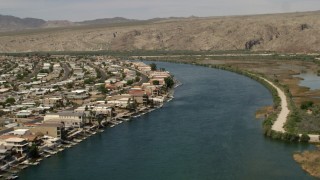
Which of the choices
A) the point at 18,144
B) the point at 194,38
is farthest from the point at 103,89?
the point at 194,38

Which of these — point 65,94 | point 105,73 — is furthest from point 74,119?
point 105,73

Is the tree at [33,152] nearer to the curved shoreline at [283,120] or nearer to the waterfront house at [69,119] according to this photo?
the waterfront house at [69,119]

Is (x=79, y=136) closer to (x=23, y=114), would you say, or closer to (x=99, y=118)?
(x=99, y=118)

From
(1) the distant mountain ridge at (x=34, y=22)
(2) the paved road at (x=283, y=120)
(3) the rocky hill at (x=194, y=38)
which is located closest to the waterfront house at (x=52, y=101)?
(2) the paved road at (x=283, y=120)

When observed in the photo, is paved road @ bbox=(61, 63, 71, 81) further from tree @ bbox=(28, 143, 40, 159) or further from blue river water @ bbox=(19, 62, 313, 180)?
tree @ bbox=(28, 143, 40, 159)

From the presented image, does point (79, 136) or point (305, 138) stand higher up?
point (305, 138)
